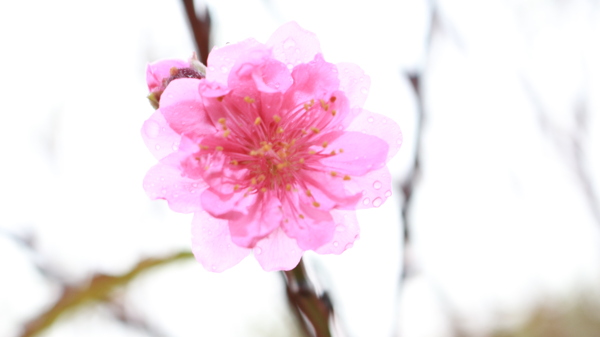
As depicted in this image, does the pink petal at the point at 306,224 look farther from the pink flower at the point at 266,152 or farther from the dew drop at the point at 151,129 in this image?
the dew drop at the point at 151,129

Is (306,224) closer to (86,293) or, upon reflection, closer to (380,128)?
(380,128)

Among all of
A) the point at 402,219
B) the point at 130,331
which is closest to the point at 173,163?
the point at 402,219

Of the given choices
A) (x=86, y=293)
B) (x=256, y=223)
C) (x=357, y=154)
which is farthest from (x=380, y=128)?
(x=86, y=293)

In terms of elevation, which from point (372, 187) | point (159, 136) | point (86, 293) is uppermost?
point (159, 136)

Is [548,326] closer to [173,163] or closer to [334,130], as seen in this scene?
[334,130]

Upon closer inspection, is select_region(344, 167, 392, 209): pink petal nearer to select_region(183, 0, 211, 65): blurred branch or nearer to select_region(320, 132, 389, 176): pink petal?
select_region(320, 132, 389, 176): pink petal

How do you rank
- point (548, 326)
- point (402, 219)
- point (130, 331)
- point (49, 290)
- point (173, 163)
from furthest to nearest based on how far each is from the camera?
point (548, 326) → point (49, 290) → point (130, 331) → point (402, 219) → point (173, 163)
